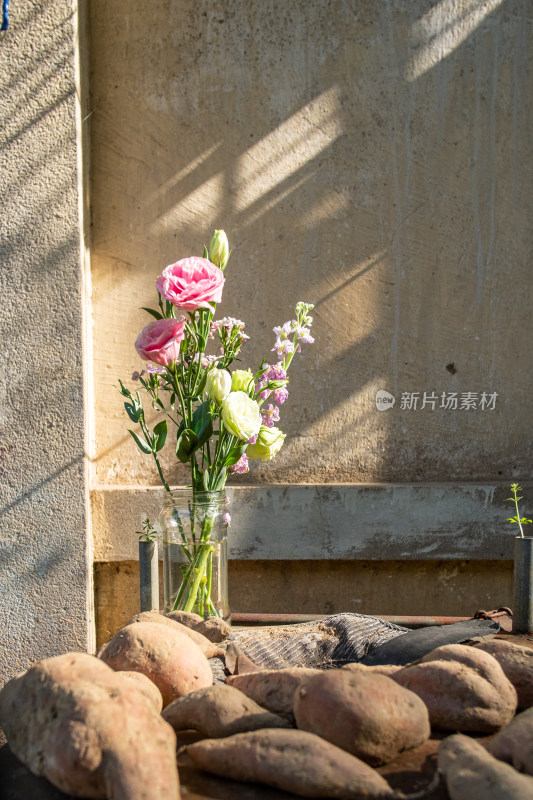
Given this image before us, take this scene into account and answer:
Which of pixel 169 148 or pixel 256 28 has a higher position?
pixel 256 28

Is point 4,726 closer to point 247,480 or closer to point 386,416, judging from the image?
point 247,480

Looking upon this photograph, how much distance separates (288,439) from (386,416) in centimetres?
36

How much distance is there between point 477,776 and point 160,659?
0.45 metres

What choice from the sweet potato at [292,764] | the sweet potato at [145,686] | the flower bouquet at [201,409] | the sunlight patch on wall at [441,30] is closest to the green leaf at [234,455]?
the flower bouquet at [201,409]

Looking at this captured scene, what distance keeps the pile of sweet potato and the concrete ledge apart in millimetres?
1479

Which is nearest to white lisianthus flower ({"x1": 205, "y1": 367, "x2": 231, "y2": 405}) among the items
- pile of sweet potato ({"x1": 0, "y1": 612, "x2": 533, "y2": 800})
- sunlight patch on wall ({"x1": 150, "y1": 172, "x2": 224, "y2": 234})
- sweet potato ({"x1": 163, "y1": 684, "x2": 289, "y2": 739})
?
pile of sweet potato ({"x1": 0, "y1": 612, "x2": 533, "y2": 800})

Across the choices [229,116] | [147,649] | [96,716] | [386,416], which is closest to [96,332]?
[229,116]

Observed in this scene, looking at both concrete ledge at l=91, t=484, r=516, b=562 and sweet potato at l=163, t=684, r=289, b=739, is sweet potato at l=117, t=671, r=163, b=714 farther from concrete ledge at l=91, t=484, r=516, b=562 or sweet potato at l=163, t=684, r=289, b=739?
concrete ledge at l=91, t=484, r=516, b=562

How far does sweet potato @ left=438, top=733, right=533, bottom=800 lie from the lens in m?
0.68

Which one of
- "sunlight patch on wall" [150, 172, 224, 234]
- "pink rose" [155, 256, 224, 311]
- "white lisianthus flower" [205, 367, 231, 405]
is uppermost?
"sunlight patch on wall" [150, 172, 224, 234]

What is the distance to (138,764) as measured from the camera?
711 millimetres

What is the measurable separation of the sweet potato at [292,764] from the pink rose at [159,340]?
0.83 m

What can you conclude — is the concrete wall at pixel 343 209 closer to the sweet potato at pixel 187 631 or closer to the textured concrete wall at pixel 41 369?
the textured concrete wall at pixel 41 369

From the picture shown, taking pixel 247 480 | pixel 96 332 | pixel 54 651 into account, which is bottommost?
pixel 54 651
